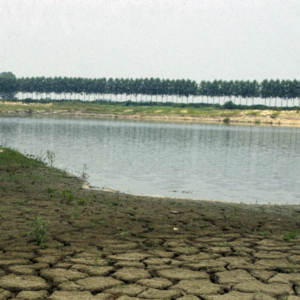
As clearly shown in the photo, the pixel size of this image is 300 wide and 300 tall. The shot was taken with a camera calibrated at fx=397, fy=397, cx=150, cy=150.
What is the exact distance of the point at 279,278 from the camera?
6215 mm

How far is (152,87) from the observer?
153 meters

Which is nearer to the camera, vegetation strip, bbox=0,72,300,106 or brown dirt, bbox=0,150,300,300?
brown dirt, bbox=0,150,300,300

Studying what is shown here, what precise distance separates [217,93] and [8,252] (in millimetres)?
141005

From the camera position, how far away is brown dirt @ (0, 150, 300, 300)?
5.61 meters

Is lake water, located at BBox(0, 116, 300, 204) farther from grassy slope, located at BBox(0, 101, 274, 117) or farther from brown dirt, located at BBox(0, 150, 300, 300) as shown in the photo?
grassy slope, located at BBox(0, 101, 274, 117)

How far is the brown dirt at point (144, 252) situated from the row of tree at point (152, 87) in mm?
132788

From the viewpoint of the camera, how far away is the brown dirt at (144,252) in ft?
18.4

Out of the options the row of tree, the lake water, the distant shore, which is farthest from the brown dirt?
the row of tree

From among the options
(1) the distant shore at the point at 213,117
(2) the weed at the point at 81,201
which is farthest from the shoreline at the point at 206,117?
(2) the weed at the point at 81,201

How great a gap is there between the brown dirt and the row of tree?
133 meters

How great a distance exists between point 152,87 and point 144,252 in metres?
148

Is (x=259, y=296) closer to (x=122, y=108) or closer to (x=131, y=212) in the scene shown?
(x=131, y=212)

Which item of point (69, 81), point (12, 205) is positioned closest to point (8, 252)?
point (12, 205)

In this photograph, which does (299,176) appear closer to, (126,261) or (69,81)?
(126,261)
